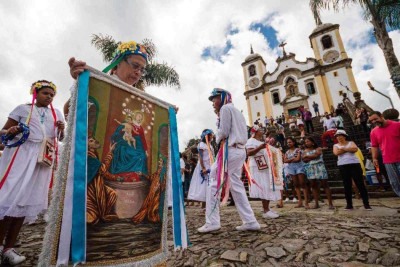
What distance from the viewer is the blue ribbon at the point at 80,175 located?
46.1 inches

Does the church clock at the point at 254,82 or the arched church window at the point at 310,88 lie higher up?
the church clock at the point at 254,82

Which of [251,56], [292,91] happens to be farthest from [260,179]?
[251,56]

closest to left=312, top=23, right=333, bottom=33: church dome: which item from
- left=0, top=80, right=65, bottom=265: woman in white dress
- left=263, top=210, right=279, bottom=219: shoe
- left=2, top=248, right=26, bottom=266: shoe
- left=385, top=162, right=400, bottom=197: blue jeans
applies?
left=385, top=162, right=400, bottom=197: blue jeans

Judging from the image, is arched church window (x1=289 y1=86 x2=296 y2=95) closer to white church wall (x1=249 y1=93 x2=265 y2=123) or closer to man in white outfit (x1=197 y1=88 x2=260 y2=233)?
white church wall (x1=249 y1=93 x2=265 y2=123)

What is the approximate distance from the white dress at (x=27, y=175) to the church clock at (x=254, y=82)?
33.2 m

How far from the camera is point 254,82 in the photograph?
33469 mm

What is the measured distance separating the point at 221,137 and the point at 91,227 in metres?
2.46

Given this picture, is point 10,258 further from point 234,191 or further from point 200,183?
point 200,183

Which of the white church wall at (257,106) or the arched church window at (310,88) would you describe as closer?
the arched church window at (310,88)

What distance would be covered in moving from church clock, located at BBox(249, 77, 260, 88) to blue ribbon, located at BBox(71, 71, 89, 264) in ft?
112

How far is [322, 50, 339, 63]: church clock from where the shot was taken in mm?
28391

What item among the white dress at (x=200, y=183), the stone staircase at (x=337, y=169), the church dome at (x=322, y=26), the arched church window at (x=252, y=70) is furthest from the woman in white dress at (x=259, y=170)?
the church dome at (x=322, y=26)

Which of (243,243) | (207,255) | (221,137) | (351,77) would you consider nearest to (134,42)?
(221,137)

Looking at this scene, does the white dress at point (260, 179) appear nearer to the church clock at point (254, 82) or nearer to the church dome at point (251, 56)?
the church clock at point (254, 82)
